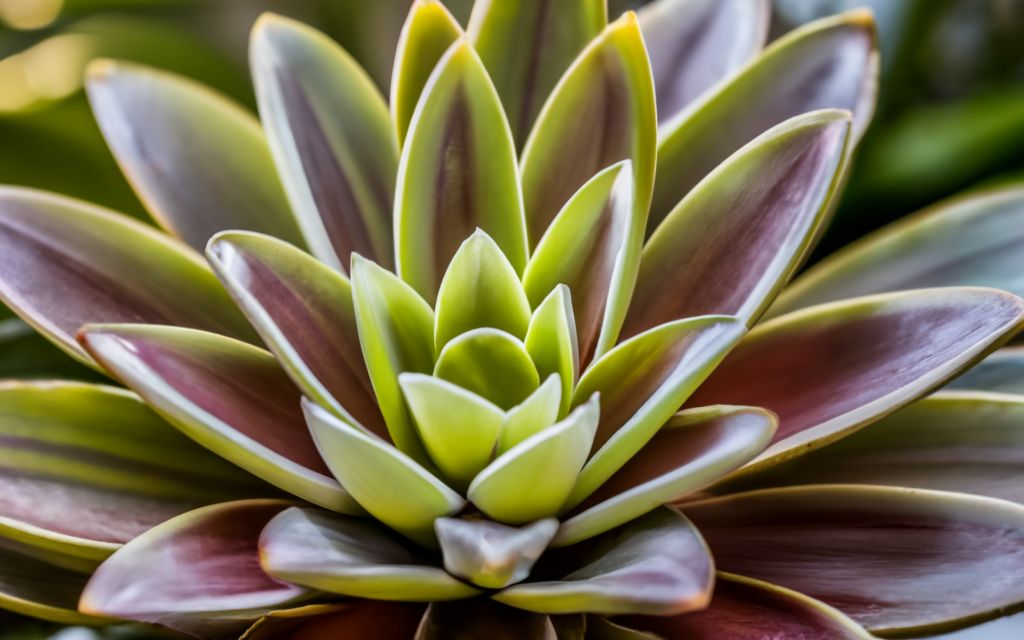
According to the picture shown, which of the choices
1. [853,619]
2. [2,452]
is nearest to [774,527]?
[853,619]

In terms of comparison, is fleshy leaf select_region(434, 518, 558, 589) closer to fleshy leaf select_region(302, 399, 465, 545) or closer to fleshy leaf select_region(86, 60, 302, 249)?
fleshy leaf select_region(302, 399, 465, 545)

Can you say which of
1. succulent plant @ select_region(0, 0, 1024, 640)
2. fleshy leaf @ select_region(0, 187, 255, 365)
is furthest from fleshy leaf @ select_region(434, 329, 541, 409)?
fleshy leaf @ select_region(0, 187, 255, 365)

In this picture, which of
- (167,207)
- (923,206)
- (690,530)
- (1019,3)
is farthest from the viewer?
(1019,3)

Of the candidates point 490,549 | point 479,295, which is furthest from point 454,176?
point 490,549

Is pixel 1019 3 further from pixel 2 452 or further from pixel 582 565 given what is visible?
pixel 2 452

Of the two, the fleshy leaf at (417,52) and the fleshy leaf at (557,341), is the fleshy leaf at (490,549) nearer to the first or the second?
the fleshy leaf at (557,341)
